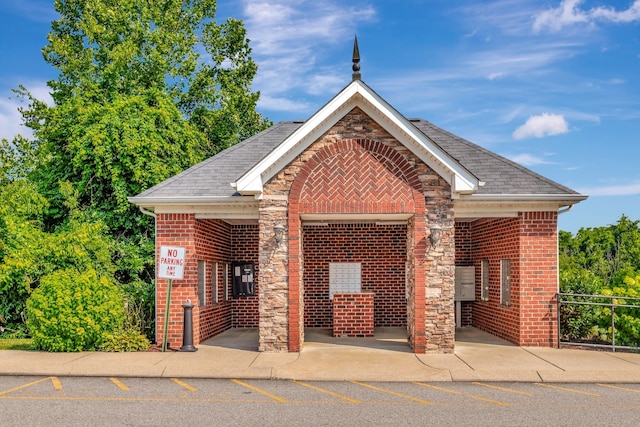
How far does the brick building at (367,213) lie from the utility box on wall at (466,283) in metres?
1.12

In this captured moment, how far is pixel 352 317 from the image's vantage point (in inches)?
644

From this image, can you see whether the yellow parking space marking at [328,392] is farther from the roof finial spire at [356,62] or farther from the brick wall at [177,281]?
the roof finial spire at [356,62]

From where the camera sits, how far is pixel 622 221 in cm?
5106

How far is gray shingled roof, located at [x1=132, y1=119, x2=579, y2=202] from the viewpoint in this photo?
1421cm

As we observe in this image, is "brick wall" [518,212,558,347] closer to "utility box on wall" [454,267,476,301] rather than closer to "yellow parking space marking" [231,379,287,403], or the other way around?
"utility box on wall" [454,267,476,301]

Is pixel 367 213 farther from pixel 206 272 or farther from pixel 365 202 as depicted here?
pixel 206 272

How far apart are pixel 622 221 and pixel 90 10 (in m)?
44.1

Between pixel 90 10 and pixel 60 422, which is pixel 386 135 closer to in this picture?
pixel 60 422

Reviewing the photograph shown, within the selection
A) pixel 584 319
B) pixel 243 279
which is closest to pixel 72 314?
pixel 243 279

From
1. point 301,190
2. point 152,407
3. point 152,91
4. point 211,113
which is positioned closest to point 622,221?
point 211,113

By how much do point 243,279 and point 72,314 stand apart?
19.5ft

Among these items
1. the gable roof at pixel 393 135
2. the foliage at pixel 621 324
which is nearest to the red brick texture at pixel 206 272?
the gable roof at pixel 393 135

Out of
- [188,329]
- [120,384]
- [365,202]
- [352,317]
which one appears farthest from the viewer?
[352,317]

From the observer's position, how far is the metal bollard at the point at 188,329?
13641 millimetres
